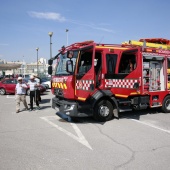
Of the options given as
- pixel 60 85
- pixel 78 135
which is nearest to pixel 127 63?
pixel 60 85

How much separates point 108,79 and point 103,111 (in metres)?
1.20

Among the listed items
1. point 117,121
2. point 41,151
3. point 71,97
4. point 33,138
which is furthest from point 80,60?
point 41,151

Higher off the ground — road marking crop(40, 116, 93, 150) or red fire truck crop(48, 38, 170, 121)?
red fire truck crop(48, 38, 170, 121)

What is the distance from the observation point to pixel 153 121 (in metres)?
8.54

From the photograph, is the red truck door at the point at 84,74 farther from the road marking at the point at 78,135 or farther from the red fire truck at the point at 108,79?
the road marking at the point at 78,135

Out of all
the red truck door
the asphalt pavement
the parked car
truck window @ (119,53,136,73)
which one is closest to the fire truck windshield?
the red truck door

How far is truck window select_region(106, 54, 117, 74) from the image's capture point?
8.51 meters

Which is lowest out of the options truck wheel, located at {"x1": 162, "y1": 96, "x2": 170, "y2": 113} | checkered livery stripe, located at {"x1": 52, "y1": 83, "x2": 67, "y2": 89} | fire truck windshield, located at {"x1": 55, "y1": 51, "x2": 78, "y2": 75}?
truck wheel, located at {"x1": 162, "y1": 96, "x2": 170, "y2": 113}

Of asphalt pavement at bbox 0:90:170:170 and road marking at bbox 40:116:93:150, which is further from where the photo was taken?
road marking at bbox 40:116:93:150

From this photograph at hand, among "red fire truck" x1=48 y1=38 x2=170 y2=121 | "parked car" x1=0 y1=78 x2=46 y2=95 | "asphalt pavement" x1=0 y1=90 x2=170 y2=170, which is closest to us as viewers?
"asphalt pavement" x1=0 y1=90 x2=170 y2=170

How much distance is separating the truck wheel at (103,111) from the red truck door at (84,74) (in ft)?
2.26

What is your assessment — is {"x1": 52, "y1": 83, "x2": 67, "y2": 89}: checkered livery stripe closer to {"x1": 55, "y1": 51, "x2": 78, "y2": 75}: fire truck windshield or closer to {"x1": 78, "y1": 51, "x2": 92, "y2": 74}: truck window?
{"x1": 55, "y1": 51, "x2": 78, "y2": 75}: fire truck windshield

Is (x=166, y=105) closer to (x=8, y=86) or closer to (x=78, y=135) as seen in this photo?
(x=78, y=135)

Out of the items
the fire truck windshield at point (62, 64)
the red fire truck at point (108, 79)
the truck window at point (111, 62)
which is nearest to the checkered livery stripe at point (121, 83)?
the red fire truck at point (108, 79)
